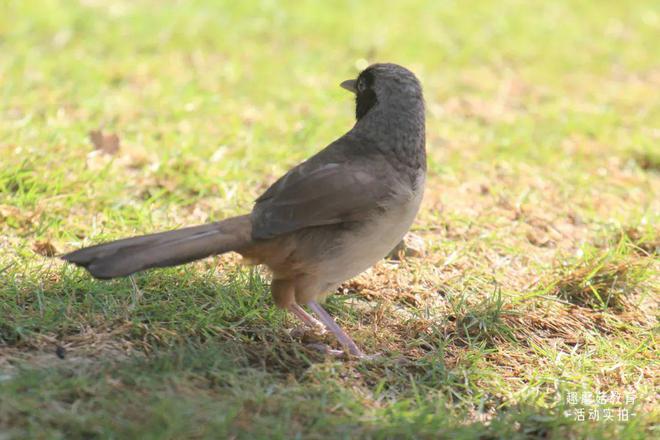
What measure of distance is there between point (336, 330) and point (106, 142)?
241 cm

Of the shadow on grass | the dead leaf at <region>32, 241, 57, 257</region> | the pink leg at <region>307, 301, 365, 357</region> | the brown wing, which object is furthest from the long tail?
the dead leaf at <region>32, 241, 57, 257</region>

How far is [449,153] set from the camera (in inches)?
→ 242

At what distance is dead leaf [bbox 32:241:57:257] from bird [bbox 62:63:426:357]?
1.18 m

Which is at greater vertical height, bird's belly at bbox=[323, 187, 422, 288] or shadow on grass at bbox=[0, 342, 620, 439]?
bird's belly at bbox=[323, 187, 422, 288]

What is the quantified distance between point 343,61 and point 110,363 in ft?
16.5

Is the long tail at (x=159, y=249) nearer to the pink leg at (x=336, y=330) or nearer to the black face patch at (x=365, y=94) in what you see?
the pink leg at (x=336, y=330)

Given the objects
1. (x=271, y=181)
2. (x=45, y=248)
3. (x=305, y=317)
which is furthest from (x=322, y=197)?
(x=271, y=181)

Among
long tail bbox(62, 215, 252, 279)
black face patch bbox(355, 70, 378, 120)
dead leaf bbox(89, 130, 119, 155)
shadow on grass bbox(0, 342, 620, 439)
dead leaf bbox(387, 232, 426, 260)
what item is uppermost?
black face patch bbox(355, 70, 378, 120)

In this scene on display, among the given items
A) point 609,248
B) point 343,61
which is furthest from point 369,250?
point 343,61

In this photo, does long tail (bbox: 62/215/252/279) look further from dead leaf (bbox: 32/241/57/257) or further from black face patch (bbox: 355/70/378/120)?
dead leaf (bbox: 32/241/57/257)

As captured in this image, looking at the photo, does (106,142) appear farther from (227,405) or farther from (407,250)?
(227,405)

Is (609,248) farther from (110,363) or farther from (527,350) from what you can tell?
(110,363)

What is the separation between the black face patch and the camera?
394 cm

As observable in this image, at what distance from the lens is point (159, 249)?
318 centimetres
